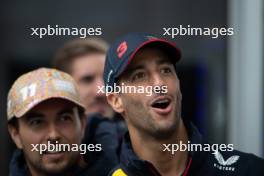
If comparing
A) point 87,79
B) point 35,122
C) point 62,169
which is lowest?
point 62,169

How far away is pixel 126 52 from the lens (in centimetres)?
125

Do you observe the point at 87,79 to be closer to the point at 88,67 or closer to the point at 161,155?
the point at 88,67

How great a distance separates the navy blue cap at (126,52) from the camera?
1.24m

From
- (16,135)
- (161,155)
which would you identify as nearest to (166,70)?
(161,155)

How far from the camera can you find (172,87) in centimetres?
124

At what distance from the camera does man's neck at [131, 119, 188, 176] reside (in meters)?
1.26

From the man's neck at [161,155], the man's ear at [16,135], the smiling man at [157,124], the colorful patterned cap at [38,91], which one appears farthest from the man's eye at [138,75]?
the man's ear at [16,135]

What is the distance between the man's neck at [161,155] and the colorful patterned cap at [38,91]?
223 millimetres

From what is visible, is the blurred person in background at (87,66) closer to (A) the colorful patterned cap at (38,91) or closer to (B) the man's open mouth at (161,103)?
(A) the colorful patterned cap at (38,91)

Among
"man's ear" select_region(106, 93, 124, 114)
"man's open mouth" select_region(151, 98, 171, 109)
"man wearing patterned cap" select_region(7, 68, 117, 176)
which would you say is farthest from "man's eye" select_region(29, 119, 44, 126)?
"man's open mouth" select_region(151, 98, 171, 109)

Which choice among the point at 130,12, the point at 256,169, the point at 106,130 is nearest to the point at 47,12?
the point at 130,12

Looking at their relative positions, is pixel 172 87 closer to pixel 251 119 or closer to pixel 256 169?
pixel 256 169

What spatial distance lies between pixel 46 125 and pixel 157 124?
0.29 meters

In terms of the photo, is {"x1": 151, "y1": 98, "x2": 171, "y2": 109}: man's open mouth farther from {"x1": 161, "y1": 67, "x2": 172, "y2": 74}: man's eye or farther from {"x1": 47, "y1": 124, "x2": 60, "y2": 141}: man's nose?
{"x1": 47, "y1": 124, "x2": 60, "y2": 141}: man's nose
